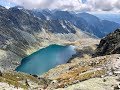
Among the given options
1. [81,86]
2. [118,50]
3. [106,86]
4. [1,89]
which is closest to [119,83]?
[106,86]

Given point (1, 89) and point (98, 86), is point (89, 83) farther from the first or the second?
point (1, 89)

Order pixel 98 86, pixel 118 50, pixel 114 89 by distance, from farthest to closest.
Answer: pixel 118 50
pixel 98 86
pixel 114 89

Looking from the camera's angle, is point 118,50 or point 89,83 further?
point 118,50

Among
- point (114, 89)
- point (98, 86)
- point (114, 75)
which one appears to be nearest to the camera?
point (114, 89)

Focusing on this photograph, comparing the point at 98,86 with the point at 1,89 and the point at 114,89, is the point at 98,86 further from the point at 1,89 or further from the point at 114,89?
the point at 1,89

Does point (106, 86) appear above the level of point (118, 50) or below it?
below

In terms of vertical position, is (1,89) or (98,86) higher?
(1,89)

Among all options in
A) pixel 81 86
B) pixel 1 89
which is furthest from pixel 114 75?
pixel 1 89

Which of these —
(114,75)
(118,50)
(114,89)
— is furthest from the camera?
(118,50)

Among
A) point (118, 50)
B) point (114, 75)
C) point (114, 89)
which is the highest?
point (118, 50)
